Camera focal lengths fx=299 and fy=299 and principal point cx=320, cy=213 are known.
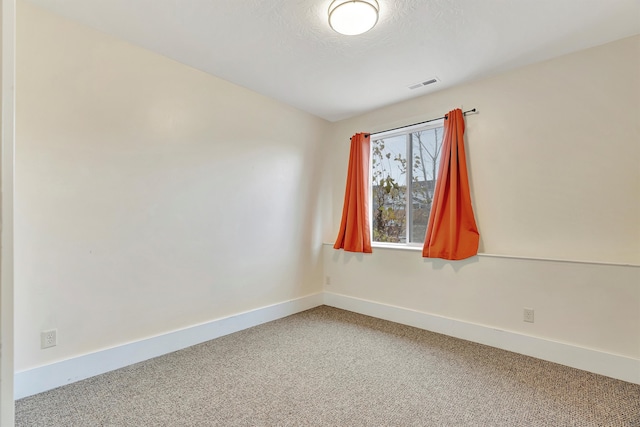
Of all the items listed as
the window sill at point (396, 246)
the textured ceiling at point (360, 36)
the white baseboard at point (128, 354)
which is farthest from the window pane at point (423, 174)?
the white baseboard at point (128, 354)

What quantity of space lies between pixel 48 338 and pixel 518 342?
140 inches

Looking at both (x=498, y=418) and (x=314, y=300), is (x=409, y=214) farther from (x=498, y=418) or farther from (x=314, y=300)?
(x=498, y=418)

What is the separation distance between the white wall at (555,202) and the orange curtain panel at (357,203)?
704 mm

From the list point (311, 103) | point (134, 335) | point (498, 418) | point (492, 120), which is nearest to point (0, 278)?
point (134, 335)

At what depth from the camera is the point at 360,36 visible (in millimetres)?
2217

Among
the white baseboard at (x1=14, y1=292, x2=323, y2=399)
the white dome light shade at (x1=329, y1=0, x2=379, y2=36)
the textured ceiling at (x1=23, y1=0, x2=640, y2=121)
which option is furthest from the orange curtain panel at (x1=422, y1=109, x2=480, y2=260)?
the white baseboard at (x1=14, y1=292, x2=323, y2=399)

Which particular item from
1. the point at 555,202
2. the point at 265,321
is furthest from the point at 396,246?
the point at 265,321

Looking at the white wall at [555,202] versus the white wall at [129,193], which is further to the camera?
the white wall at [555,202]

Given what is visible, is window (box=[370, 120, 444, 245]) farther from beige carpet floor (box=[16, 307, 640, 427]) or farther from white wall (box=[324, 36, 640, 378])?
beige carpet floor (box=[16, 307, 640, 427])

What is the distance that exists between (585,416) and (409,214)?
218 cm

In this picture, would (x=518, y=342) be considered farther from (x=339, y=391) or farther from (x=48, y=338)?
(x=48, y=338)

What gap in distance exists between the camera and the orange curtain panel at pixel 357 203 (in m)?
3.62

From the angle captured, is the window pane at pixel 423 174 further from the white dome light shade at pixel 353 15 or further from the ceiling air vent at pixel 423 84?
the white dome light shade at pixel 353 15

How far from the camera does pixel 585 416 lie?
171 centimetres
